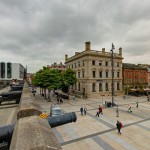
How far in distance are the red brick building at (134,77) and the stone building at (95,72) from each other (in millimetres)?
7638

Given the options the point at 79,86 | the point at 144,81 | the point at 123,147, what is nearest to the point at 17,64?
the point at 79,86

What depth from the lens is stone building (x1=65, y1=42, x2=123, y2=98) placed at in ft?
143

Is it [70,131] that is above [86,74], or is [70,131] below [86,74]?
below

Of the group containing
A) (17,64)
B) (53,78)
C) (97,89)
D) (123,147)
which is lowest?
(123,147)

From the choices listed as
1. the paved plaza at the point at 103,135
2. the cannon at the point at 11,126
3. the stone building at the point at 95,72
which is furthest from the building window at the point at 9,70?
the cannon at the point at 11,126

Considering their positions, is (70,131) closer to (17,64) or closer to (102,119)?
(102,119)

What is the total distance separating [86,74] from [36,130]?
40802mm

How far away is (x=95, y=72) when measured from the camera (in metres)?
45.0

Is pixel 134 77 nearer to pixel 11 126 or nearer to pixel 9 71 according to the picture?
pixel 11 126

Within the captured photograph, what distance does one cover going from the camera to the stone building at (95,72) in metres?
43.7

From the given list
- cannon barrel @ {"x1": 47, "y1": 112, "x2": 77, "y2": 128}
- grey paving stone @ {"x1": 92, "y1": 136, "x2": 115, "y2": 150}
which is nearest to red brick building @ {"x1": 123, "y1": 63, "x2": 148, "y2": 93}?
grey paving stone @ {"x1": 92, "y1": 136, "x2": 115, "y2": 150}

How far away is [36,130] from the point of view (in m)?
3.65

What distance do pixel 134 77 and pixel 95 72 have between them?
2289 cm

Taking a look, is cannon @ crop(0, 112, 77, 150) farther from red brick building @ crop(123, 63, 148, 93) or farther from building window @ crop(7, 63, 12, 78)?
building window @ crop(7, 63, 12, 78)
